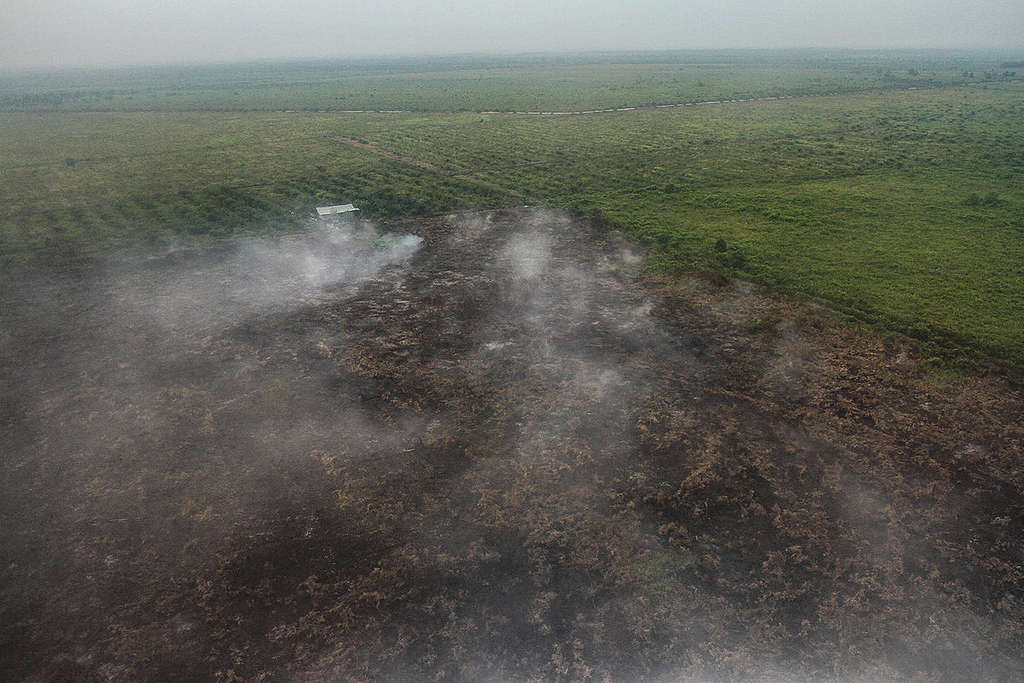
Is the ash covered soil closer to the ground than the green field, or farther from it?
closer to the ground

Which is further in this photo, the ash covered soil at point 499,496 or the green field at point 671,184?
the green field at point 671,184

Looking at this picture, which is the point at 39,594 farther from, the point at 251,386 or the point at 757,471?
the point at 757,471

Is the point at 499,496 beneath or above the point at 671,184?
beneath

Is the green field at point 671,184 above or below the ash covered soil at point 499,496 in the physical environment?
above

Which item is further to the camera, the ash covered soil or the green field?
the green field

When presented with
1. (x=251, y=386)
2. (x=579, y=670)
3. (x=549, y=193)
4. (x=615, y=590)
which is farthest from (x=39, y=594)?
(x=549, y=193)
